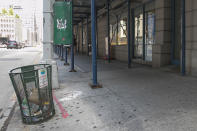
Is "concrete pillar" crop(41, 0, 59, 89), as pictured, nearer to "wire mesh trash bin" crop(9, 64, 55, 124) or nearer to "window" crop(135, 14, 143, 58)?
"wire mesh trash bin" crop(9, 64, 55, 124)

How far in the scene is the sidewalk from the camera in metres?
3.54

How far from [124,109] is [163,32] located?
6707 mm

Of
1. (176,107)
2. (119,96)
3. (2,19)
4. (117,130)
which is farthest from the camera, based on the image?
(2,19)

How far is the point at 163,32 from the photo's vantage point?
9938mm

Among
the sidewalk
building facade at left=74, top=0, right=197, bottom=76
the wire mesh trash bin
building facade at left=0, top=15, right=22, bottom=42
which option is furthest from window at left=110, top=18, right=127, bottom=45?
building facade at left=0, top=15, right=22, bottom=42

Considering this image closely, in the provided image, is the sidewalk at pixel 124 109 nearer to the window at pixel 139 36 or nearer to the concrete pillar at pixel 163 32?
the concrete pillar at pixel 163 32

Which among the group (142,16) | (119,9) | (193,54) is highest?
(119,9)

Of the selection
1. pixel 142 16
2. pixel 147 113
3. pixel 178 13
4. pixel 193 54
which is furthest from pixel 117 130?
pixel 142 16

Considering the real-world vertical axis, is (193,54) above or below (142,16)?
below

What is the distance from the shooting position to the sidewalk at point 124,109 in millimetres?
3535

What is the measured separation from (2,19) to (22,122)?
145 m

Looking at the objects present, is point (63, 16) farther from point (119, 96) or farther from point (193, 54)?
point (193, 54)

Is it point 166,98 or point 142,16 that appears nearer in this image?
point 166,98

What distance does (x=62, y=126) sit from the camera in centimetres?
361
